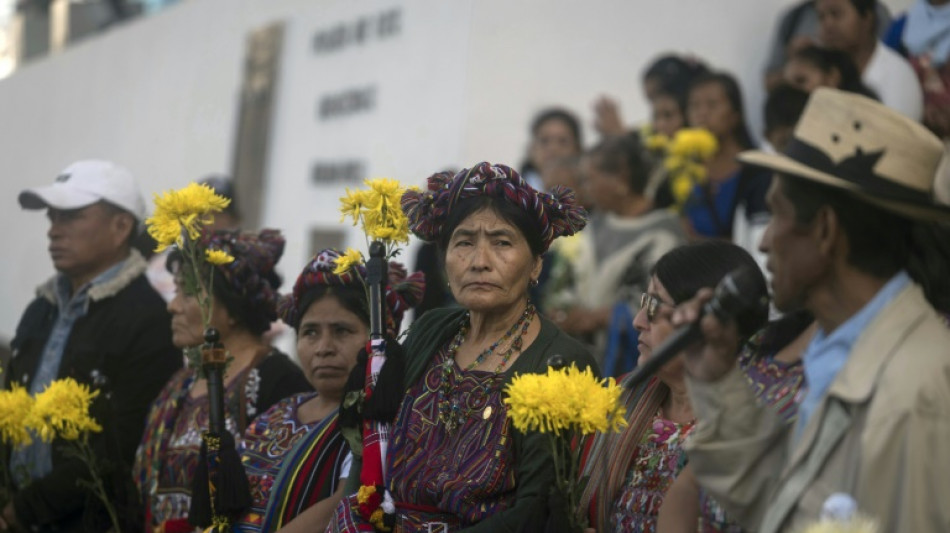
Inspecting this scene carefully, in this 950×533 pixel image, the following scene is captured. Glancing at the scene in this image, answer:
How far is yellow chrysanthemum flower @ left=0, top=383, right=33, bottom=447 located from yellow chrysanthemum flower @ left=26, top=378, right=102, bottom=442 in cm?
9

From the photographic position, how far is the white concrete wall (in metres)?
9.47

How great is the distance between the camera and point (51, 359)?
6.01m

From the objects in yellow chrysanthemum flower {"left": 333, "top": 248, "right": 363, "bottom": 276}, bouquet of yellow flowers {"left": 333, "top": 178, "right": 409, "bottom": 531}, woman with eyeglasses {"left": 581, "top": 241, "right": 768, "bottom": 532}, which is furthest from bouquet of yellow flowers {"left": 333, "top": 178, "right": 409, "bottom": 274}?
woman with eyeglasses {"left": 581, "top": 241, "right": 768, "bottom": 532}

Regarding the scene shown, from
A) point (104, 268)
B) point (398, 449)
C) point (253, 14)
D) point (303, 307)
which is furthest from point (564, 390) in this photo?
point (253, 14)

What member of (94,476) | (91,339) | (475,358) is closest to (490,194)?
(475,358)

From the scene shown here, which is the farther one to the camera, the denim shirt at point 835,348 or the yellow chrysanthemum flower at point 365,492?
the yellow chrysanthemum flower at point 365,492

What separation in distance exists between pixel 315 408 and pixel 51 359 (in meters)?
1.74

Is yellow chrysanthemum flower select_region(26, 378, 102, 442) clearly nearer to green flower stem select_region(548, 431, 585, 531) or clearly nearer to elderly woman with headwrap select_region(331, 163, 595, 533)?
elderly woman with headwrap select_region(331, 163, 595, 533)

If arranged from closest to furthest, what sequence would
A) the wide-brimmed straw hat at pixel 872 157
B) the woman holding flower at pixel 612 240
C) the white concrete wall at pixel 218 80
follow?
the wide-brimmed straw hat at pixel 872 157, the woman holding flower at pixel 612 240, the white concrete wall at pixel 218 80

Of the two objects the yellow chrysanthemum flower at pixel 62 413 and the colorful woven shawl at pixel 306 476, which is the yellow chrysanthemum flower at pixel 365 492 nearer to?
the colorful woven shawl at pixel 306 476

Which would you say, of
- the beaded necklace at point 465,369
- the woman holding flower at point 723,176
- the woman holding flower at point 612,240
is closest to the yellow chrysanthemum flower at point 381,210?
the beaded necklace at point 465,369

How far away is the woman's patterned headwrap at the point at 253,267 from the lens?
17.4 feet

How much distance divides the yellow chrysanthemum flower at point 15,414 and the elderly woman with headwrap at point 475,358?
178 cm

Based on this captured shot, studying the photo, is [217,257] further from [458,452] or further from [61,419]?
[458,452]
